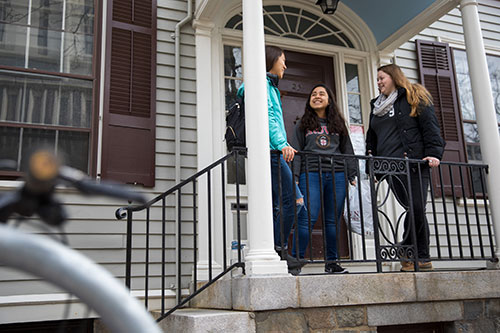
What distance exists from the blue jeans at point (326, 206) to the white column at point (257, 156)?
452 millimetres

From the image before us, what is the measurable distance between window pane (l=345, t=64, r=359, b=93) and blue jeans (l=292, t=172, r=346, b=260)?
A: 2173mm

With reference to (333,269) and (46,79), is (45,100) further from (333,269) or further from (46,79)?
(333,269)

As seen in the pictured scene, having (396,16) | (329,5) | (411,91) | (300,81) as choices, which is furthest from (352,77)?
(411,91)

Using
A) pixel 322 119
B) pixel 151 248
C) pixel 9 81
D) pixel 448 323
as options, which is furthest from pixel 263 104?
pixel 9 81

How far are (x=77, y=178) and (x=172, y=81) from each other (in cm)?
403

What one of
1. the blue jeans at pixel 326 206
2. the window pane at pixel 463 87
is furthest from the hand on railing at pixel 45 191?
the window pane at pixel 463 87

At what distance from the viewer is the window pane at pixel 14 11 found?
4.39 metres

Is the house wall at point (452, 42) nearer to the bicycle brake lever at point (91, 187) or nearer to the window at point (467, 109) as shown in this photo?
the window at point (467, 109)

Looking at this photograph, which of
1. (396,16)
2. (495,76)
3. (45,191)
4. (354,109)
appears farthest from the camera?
(495,76)

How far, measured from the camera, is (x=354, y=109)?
18.4ft

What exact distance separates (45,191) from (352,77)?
526cm

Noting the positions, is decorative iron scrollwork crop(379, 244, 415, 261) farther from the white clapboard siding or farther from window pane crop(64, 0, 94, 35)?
window pane crop(64, 0, 94, 35)

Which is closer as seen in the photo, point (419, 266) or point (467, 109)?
point (419, 266)

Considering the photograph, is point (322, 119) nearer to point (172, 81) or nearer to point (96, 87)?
point (172, 81)
